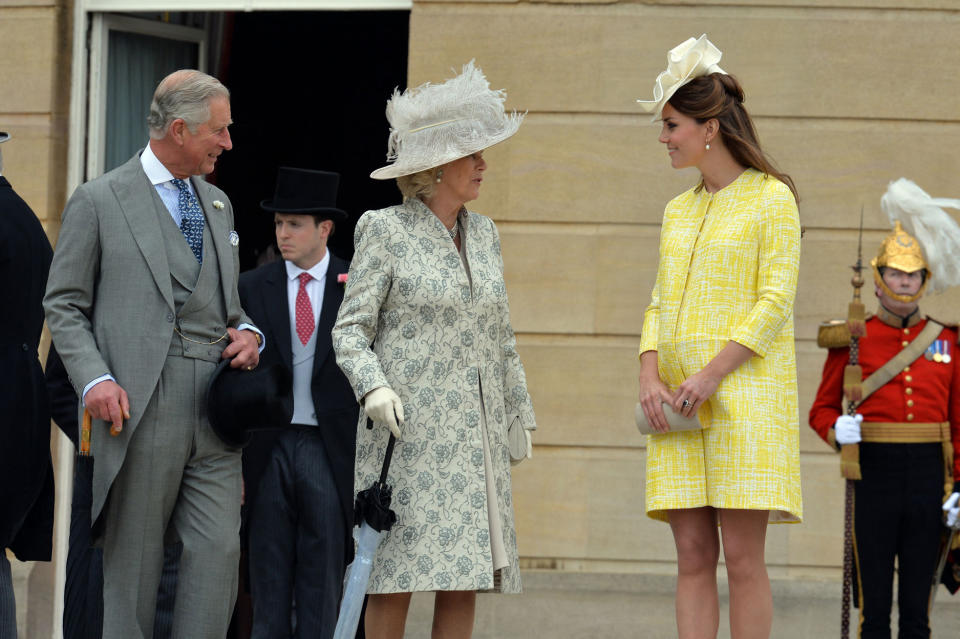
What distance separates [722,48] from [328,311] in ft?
8.25

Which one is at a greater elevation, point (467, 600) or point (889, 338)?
point (889, 338)

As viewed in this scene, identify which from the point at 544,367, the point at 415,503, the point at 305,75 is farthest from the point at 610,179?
the point at 305,75

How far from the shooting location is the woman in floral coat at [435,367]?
4.20 metres

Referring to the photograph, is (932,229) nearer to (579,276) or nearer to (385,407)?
(579,276)

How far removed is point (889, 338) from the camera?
18.4 ft

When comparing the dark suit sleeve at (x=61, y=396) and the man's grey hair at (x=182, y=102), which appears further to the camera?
the dark suit sleeve at (x=61, y=396)

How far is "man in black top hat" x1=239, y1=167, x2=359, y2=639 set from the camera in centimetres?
536

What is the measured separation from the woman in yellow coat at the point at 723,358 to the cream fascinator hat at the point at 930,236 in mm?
1491

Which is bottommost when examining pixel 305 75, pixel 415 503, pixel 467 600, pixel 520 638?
pixel 520 638

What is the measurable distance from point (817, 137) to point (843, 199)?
0.34 meters

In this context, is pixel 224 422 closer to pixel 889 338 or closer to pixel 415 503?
pixel 415 503

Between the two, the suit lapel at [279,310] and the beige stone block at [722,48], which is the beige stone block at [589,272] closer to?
the beige stone block at [722,48]

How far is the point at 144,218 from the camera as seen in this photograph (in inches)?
168

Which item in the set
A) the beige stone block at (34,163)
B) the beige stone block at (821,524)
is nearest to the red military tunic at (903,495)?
the beige stone block at (821,524)
